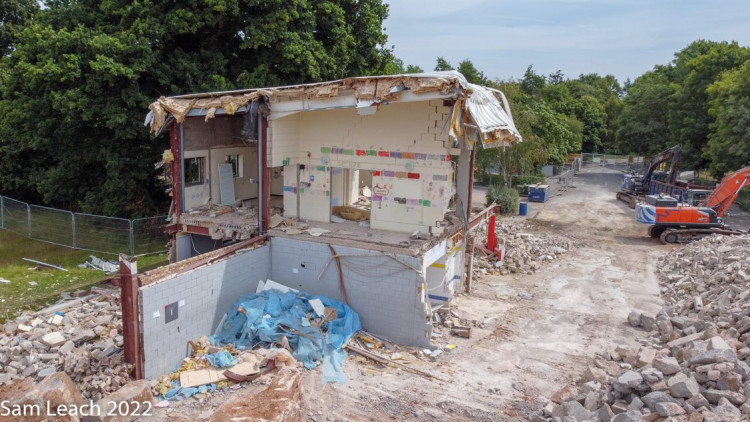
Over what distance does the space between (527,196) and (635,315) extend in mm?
22370

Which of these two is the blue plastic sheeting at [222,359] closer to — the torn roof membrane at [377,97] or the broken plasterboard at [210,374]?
the broken plasterboard at [210,374]

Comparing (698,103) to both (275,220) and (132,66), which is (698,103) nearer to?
(275,220)

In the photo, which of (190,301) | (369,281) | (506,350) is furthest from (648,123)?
(190,301)

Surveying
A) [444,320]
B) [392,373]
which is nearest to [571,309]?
[444,320]

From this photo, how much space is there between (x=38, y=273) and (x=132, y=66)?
7953mm

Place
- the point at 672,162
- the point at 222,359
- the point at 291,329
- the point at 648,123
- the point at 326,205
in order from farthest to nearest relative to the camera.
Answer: the point at 648,123 → the point at 672,162 → the point at 326,205 → the point at 291,329 → the point at 222,359

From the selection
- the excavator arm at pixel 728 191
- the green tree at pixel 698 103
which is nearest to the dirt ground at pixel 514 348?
the excavator arm at pixel 728 191

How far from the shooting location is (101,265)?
19547 mm

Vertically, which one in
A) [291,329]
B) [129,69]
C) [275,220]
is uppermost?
[129,69]

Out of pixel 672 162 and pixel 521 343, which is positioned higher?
pixel 672 162

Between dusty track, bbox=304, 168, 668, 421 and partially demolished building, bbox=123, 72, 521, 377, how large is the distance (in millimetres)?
1646

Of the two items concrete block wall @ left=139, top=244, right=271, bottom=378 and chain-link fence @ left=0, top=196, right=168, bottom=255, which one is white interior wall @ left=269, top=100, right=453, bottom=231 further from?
chain-link fence @ left=0, top=196, right=168, bottom=255

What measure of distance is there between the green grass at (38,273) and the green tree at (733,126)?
1250 inches

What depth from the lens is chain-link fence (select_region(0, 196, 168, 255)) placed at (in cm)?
1912
